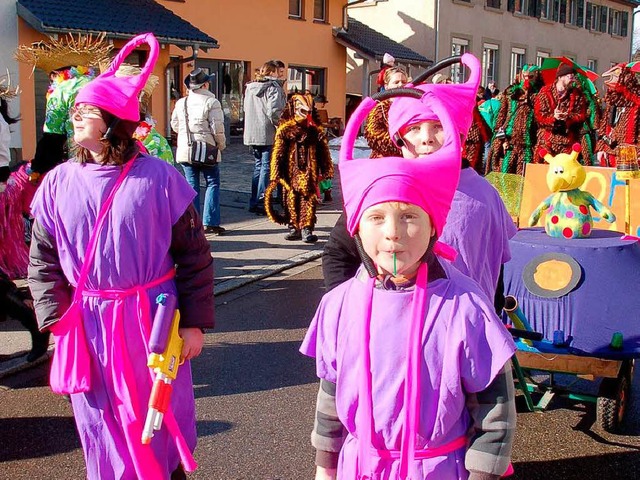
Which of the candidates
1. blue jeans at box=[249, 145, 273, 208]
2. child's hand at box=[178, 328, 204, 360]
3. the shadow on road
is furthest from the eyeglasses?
blue jeans at box=[249, 145, 273, 208]

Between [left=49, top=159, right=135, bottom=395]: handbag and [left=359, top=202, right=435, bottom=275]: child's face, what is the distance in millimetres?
1103

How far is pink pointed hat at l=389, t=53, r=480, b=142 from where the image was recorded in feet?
9.24

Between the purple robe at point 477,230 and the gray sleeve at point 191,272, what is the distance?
853 mm

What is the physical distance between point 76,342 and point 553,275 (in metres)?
2.45

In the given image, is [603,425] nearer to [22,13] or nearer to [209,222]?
[209,222]

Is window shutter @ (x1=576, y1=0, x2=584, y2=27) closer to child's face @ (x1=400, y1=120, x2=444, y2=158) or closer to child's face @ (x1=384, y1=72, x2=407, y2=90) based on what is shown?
child's face @ (x1=384, y1=72, x2=407, y2=90)

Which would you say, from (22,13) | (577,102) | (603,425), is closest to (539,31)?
(22,13)

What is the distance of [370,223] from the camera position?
2.07 m

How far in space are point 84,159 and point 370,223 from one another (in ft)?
4.27

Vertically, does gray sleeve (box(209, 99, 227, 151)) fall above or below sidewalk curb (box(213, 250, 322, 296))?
above

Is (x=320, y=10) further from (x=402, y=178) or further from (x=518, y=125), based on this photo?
(x=402, y=178)

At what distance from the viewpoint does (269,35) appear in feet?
79.8

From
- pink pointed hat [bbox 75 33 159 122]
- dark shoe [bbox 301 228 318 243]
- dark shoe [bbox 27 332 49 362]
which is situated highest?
pink pointed hat [bbox 75 33 159 122]

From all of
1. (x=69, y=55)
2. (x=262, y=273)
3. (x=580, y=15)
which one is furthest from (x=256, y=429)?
(x=580, y=15)
